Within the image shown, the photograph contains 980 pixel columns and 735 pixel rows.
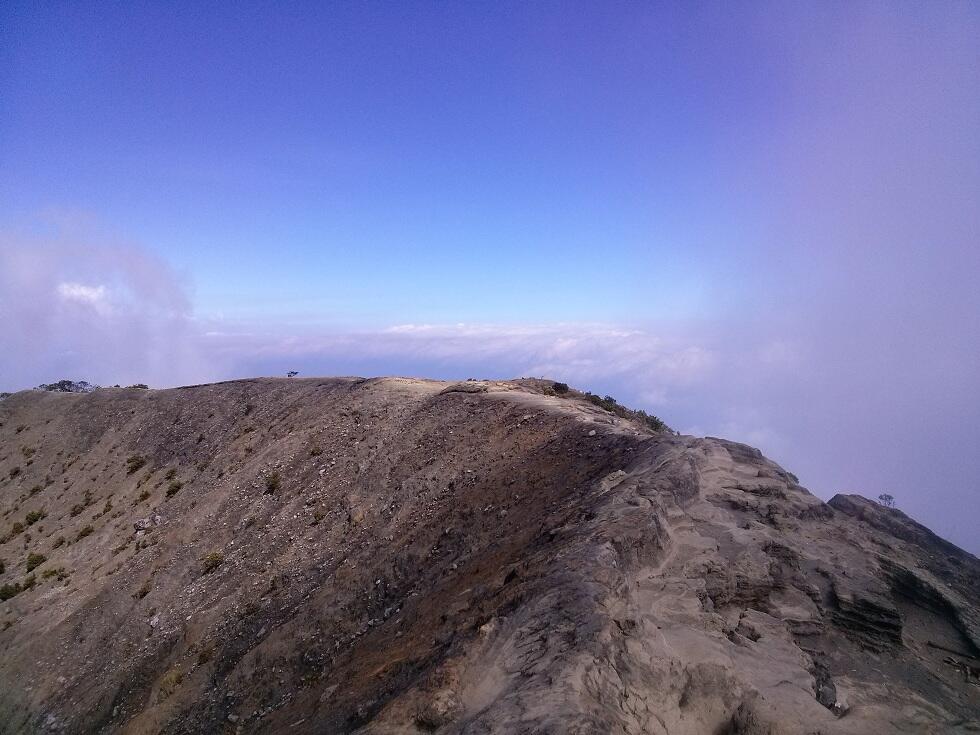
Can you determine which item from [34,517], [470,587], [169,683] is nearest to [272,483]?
[169,683]

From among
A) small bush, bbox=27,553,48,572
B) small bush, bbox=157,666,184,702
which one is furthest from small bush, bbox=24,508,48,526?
small bush, bbox=157,666,184,702

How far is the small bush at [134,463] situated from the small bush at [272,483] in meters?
14.6

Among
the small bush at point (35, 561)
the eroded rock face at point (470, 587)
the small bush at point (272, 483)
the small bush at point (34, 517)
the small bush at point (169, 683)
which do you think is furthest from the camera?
the small bush at point (34, 517)

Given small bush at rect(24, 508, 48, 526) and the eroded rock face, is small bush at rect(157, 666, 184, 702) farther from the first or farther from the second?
small bush at rect(24, 508, 48, 526)

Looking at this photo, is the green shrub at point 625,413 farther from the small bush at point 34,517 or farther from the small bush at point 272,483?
the small bush at point 34,517

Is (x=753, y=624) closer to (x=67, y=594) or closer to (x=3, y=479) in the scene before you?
(x=67, y=594)

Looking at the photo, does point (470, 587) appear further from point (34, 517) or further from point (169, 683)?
point (34, 517)

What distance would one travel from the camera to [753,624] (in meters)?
9.19

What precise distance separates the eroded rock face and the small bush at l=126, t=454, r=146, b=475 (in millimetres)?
229

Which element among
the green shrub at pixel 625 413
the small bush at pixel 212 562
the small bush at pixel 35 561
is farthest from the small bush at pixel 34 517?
the green shrub at pixel 625 413

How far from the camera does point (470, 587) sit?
12.1 metres

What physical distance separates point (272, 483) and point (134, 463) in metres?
16.1

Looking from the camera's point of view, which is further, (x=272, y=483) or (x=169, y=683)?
(x=272, y=483)

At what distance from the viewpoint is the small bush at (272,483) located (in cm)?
2497
